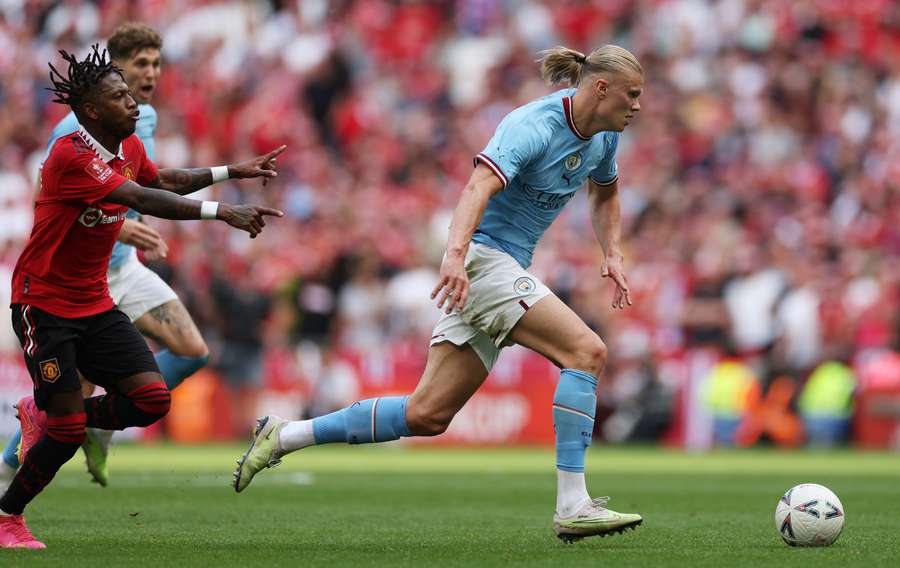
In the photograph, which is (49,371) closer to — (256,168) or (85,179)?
(85,179)

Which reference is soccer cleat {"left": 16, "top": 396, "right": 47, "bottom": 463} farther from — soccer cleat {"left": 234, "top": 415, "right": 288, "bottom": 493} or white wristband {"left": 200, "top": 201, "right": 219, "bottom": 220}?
white wristband {"left": 200, "top": 201, "right": 219, "bottom": 220}

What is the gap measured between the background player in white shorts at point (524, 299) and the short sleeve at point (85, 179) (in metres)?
1.56

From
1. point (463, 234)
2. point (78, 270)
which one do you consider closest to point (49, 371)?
point (78, 270)

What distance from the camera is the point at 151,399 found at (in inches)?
292

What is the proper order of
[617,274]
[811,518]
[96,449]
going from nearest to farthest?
[811,518] < [617,274] < [96,449]

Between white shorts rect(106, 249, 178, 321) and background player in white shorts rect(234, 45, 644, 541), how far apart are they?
72.3 inches

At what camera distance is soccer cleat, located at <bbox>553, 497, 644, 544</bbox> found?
7273 mm

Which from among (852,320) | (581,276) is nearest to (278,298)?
(581,276)

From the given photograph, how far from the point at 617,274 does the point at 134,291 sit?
3145 mm

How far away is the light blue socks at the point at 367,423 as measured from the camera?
Result: 7805 mm

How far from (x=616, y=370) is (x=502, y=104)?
5693 millimetres

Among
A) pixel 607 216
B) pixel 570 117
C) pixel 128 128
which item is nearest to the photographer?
pixel 128 128

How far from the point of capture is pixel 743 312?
18906mm

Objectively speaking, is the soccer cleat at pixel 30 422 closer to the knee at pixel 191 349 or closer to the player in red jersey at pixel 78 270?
the player in red jersey at pixel 78 270
